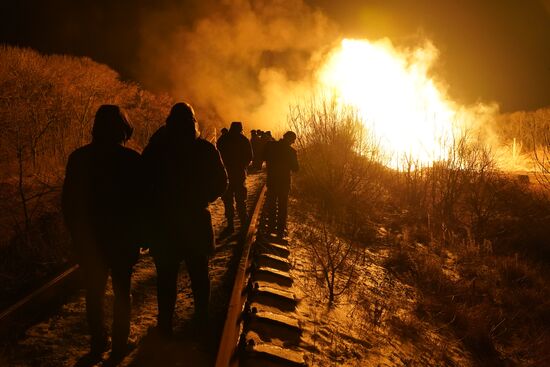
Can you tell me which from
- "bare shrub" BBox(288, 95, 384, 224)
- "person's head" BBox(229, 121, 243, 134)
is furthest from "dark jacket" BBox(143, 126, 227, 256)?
"bare shrub" BBox(288, 95, 384, 224)

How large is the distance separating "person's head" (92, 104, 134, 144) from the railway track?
2020mm

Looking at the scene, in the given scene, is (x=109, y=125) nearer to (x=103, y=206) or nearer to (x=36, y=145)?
(x=103, y=206)

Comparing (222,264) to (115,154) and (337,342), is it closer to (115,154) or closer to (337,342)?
(337,342)

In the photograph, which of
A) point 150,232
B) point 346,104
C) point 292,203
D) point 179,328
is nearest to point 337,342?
point 179,328

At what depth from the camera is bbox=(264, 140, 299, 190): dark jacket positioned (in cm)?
779

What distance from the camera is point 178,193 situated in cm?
336

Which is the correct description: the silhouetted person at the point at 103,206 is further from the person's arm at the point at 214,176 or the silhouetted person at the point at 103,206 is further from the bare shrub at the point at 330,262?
the bare shrub at the point at 330,262

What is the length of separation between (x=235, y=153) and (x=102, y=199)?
475 centimetres

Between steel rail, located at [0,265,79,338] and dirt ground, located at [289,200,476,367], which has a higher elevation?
steel rail, located at [0,265,79,338]

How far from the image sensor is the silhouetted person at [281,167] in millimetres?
7785

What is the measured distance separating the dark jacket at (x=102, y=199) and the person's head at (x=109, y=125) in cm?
6

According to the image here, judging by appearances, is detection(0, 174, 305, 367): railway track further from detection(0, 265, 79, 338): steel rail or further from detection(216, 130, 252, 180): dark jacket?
detection(216, 130, 252, 180): dark jacket

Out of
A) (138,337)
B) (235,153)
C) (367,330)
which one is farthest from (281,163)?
(138,337)

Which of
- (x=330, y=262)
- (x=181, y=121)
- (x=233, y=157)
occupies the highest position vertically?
(x=233, y=157)
